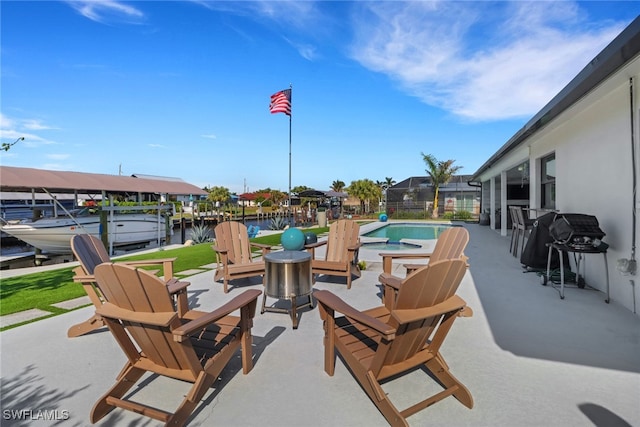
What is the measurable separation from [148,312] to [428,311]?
1.69 metres

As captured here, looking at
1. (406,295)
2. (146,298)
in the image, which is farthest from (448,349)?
(146,298)

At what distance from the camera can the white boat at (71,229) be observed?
1103 centimetres

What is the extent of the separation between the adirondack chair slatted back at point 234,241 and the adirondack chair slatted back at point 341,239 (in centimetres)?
145

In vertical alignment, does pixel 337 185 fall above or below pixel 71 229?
above

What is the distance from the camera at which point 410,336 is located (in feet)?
6.23

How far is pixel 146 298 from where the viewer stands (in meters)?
1.83

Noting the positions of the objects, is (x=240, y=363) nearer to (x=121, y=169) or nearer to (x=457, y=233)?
(x=457, y=233)

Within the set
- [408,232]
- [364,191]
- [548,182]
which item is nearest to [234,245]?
[548,182]

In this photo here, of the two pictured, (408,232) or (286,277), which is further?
(408,232)

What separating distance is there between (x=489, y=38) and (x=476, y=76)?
2.18m

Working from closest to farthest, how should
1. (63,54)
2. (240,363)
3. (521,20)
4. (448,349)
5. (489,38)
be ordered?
(240,363)
(448,349)
(521,20)
(63,54)
(489,38)

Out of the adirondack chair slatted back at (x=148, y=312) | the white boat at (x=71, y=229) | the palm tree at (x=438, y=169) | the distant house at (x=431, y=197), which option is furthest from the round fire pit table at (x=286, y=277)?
the palm tree at (x=438, y=169)

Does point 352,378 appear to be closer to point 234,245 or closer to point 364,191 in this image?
point 234,245

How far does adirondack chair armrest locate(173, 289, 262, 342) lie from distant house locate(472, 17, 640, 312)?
3.74m
